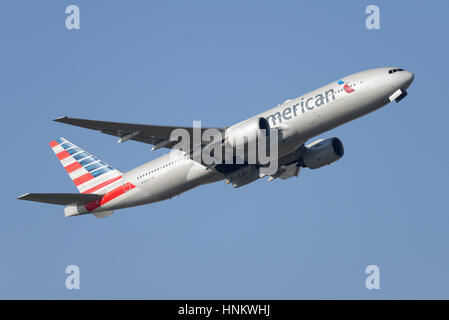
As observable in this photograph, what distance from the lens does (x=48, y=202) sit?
49062 millimetres

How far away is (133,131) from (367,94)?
1429 centimetres

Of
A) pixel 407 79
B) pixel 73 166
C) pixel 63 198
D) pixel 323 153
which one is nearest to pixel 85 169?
pixel 73 166

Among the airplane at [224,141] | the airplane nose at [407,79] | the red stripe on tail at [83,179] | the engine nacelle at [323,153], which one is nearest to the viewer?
the airplane nose at [407,79]

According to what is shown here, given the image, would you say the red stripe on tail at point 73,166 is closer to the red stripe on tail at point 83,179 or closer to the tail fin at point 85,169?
the tail fin at point 85,169

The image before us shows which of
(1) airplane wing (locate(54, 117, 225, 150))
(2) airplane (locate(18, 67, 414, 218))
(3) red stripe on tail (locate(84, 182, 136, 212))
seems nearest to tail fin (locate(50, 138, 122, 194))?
(2) airplane (locate(18, 67, 414, 218))

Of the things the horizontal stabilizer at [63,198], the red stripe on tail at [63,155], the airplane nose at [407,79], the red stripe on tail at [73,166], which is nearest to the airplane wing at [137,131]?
the horizontal stabilizer at [63,198]

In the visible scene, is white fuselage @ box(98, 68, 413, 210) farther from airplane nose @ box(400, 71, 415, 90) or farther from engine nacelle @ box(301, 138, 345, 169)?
engine nacelle @ box(301, 138, 345, 169)

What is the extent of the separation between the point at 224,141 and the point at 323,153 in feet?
26.6

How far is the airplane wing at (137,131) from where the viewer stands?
43.2m

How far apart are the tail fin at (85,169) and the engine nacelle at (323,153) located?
12.9 m

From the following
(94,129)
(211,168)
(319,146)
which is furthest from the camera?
(319,146)

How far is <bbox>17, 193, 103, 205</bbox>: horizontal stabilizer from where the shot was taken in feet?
156

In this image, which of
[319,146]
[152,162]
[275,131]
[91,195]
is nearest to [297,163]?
[319,146]

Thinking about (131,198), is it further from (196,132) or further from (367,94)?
(367,94)
